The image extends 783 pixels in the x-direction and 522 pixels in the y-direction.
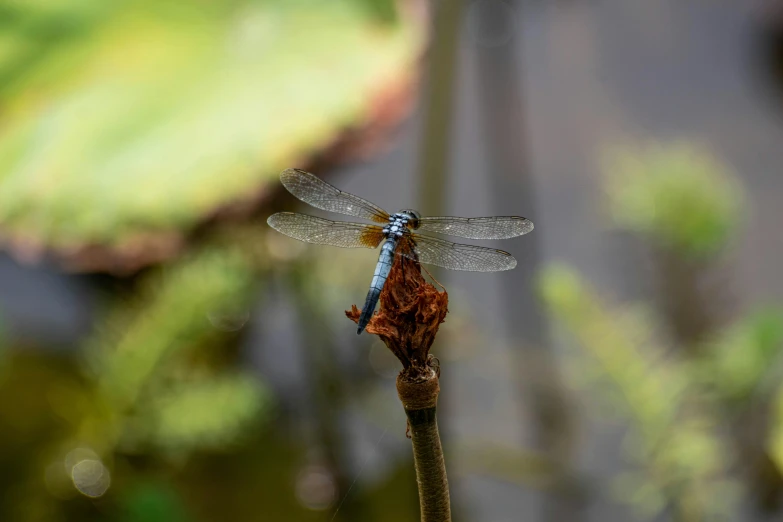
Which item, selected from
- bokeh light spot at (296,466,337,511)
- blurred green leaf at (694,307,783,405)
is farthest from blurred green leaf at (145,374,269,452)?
blurred green leaf at (694,307,783,405)

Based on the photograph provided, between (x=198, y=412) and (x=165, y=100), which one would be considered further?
(x=198, y=412)

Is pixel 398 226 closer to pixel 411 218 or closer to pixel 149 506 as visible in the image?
pixel 411 218

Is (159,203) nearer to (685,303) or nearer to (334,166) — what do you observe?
(334,166)

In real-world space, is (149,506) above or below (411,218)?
below

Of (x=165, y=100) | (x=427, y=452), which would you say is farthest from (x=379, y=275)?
(x=427, y=452)

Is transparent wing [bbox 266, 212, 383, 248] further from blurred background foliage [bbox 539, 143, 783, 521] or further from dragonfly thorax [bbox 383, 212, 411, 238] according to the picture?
blurred background foliage [bbox 539, 143, 783, 521]
